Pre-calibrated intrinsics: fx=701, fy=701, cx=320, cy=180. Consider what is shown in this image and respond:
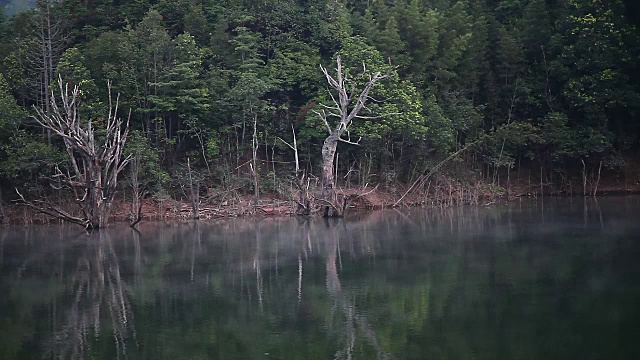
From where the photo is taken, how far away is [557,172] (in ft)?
99.9

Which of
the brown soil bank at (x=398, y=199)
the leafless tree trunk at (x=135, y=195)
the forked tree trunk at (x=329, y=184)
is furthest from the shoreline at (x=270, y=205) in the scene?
the forked tree trunk at (x=329, y=184)

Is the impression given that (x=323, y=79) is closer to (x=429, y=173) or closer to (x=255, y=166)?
(x=255, y=166)

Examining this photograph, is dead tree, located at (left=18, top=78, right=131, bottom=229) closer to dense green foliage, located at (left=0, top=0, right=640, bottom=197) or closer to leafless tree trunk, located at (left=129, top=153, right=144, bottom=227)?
leafless tree trunk, located at (left=129, top=153, right=144, bottom=227)

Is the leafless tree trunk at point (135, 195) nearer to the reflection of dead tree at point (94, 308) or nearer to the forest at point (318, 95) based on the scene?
the forest at point (318, 95)

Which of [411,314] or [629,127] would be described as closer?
[411,314]

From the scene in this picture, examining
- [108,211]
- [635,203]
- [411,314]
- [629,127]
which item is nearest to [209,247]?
[108,211]

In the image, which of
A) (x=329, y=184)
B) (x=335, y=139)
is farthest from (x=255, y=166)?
(x=335, y=139)

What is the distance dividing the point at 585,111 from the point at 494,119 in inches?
159

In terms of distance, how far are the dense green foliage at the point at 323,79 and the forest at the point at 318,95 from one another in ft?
0.28

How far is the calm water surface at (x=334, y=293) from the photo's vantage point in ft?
29.7

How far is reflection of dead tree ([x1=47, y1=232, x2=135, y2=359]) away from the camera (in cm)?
939

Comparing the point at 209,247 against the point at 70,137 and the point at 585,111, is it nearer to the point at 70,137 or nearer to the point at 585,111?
the point at 70,137

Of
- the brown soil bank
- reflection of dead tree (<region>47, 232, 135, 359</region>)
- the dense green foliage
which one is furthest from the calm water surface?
the dense green foliage

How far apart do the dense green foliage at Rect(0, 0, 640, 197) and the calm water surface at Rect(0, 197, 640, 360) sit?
25.7 ft
